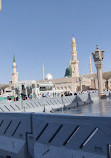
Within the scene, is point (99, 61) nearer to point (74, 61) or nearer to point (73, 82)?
point (73, 82)

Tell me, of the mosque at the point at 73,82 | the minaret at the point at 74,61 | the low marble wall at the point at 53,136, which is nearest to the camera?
the low marble wall at the point at 53,136

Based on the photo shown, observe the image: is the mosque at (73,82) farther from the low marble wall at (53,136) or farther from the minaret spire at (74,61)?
the low marble wall at (53,136)

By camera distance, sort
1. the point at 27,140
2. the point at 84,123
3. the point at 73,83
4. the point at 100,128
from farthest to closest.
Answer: the point at 73,83
the point at 27,140
the point at 84,123
the point at 100,128

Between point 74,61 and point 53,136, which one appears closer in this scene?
point 53,136

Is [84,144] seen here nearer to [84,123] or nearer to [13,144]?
[84,123]

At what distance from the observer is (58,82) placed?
59.1 m

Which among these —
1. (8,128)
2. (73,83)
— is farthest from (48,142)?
(73,83)

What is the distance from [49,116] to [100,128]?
2.70ft

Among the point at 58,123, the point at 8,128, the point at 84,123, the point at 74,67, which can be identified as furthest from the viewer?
the point at 74,67

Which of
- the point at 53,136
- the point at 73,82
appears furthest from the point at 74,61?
the point at 53,136

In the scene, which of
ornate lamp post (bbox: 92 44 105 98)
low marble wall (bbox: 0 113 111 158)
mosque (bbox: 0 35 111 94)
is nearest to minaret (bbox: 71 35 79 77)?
mosque (bbox: 0 35 111 94)

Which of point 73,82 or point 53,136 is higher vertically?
point 73,82

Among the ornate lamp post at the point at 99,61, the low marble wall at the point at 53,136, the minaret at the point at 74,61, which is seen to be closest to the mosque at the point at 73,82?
the minaret at the point at 74,61

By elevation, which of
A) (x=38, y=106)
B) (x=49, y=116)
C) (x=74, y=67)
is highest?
(x=74, y=67)
